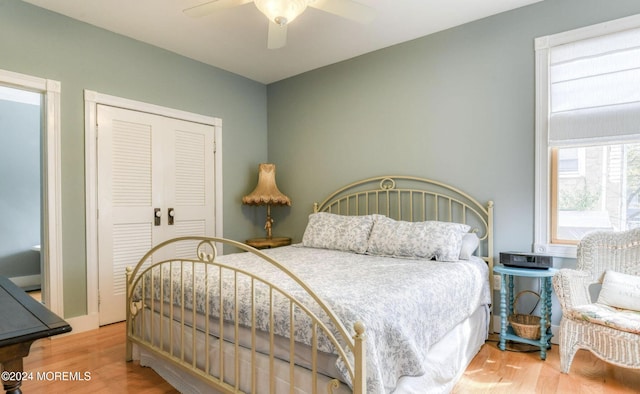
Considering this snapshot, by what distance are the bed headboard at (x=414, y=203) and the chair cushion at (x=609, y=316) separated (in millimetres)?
790

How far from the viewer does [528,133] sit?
9.21 ft

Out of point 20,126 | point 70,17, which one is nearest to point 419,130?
point 70,17

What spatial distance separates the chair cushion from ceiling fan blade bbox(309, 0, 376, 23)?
2.16 meters

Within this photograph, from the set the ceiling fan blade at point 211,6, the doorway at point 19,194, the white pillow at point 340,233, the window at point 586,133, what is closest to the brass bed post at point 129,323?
the white pillow at point 340,233

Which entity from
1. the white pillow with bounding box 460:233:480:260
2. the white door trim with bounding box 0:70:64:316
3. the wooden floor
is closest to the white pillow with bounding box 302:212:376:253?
the white pillow with bounding box 460:233:480:260

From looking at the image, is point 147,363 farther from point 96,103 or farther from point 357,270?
point 96,103

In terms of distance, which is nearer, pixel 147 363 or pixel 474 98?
pixel 147 363

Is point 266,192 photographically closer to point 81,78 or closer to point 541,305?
point 81,78

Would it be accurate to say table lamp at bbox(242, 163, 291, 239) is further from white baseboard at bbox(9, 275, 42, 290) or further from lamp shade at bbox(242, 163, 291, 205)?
white baseboard at bbox(9, 275, 42, 290)

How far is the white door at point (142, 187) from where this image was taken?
Result: 3.22m

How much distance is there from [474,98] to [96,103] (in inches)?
130

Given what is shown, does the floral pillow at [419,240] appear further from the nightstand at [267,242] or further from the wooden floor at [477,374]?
the nightstand at [267,242]

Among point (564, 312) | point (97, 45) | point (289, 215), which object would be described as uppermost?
point (97, 45)

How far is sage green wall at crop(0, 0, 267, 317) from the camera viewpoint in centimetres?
278
